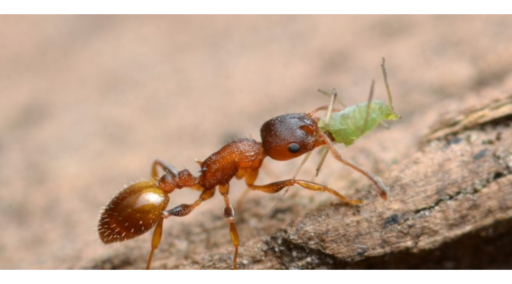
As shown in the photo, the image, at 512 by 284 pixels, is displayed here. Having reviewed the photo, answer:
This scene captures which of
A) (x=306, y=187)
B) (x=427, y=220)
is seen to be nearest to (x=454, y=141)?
(x=427, y=220)

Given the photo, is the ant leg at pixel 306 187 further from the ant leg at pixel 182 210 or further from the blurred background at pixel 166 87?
the blurred background at pixel 166 87

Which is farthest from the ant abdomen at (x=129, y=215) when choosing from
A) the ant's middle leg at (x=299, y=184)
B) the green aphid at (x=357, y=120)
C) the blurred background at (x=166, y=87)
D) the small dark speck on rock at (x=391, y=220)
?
the small dark speck on rock at (x=391, y=220)

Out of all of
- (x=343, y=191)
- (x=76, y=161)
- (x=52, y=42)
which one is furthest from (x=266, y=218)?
(x=52, y=42)

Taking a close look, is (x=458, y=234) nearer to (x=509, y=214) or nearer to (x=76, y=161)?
(x=509, y=214)

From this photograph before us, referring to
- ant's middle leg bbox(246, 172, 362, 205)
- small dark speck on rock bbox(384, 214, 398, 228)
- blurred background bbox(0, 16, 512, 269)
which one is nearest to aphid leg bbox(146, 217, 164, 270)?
blurred background bbox(0, 16, 512, 269)

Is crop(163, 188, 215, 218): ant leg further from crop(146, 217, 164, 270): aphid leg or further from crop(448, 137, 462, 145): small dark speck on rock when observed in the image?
crop(448, 137, 462, 145): small dark speck on rock

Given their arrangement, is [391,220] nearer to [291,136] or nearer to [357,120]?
[357,120]

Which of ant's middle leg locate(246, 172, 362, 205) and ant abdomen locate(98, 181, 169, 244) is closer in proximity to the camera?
ant's middle leg locate(246, 172, 362, 205)
